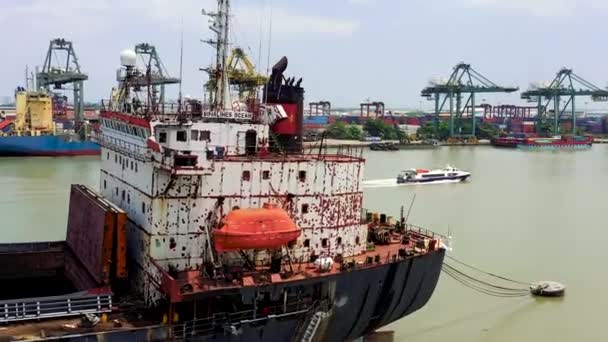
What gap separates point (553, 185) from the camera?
44281mm

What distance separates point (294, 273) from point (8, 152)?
5392 cm

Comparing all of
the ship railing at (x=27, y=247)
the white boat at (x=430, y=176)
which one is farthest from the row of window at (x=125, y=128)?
the white boat at (x=430, y=176)

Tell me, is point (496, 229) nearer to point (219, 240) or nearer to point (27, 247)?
point (219, 240)

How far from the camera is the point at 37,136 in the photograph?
58.5m

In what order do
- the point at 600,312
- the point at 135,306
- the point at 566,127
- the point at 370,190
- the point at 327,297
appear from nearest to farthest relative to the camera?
the point at 135,306, the point at 327,297, the point at 600,312, the point at 370,190, the point at 566,127

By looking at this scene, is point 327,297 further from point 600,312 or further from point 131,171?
point 600,312

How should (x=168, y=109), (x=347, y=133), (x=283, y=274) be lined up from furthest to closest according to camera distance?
(x=347, y=133), (x=168, y=109), (x=283, y=274)

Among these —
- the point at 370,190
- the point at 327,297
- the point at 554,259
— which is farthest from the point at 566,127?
the point at 327,297

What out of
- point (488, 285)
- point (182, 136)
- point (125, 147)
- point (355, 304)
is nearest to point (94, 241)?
point (125, 147)

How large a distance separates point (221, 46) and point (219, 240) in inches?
184

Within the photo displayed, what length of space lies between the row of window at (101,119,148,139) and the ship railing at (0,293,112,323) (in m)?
3.20

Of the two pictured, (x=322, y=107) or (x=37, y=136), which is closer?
(x=37, y=136)

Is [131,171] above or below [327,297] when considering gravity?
above

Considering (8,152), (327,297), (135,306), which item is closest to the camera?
(135,306)
